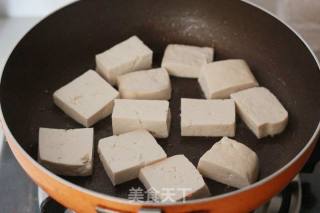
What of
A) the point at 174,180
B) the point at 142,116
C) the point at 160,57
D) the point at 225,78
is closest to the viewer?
the point at 174,180

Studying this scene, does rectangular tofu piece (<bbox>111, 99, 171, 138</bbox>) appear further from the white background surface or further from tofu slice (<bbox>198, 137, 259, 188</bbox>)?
the white background surface

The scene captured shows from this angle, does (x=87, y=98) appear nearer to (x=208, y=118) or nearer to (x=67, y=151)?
(x=67, y=151)

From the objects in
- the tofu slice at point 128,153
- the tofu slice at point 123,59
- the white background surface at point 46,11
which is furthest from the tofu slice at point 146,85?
the white background surface at point 46,11

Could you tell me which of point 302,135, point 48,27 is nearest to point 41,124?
point 48,27

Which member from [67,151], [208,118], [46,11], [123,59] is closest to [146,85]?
[123,59]

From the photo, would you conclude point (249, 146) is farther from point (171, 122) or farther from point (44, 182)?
point (44, 182)

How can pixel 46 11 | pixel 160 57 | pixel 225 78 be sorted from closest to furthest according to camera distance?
pixel 225 78 < pixel 160 57 < pixel 46 11
